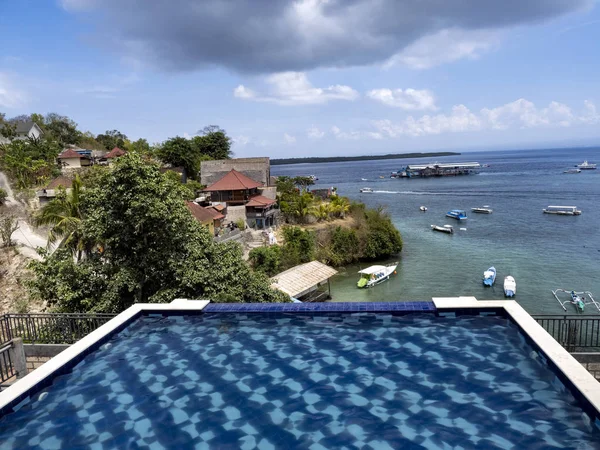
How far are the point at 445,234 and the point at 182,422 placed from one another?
42.7 metres

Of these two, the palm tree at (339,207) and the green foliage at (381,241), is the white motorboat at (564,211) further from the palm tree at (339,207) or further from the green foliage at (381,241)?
the palm tree at (339,207)

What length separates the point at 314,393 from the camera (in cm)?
616

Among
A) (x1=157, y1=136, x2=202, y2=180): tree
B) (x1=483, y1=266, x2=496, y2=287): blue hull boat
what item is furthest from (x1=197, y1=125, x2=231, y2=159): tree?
(x1=483, y1=266, x2=496, y2=287): blue hull boat

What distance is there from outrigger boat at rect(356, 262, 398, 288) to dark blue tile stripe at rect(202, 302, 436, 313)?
2011cm

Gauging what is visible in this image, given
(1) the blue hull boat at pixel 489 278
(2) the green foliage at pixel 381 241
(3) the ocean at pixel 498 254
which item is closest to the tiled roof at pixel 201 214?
(3) the ocean at pixel 498 254

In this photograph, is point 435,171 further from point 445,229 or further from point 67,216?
point 67,216

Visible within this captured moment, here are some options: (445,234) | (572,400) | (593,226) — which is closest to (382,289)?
(445,234)

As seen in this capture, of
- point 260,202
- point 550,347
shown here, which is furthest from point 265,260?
point 550,347

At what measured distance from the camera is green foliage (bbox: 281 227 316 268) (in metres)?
30.0

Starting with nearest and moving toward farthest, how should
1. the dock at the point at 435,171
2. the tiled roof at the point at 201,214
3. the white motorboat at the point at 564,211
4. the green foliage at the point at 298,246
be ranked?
1. the tiled roof at the point at 201,214
2. the green foliage at the point at 298,246
3. the white motorboat at the point at 564,211
4. the dock at the point at 435,171

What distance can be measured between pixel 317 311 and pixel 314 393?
2.79m

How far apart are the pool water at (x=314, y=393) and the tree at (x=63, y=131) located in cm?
6777

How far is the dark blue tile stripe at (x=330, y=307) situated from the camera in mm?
8703

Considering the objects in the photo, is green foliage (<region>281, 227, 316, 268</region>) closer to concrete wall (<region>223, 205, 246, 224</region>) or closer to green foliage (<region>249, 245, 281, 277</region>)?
green foliage (<region>249, 245, 281, 277</region>)
